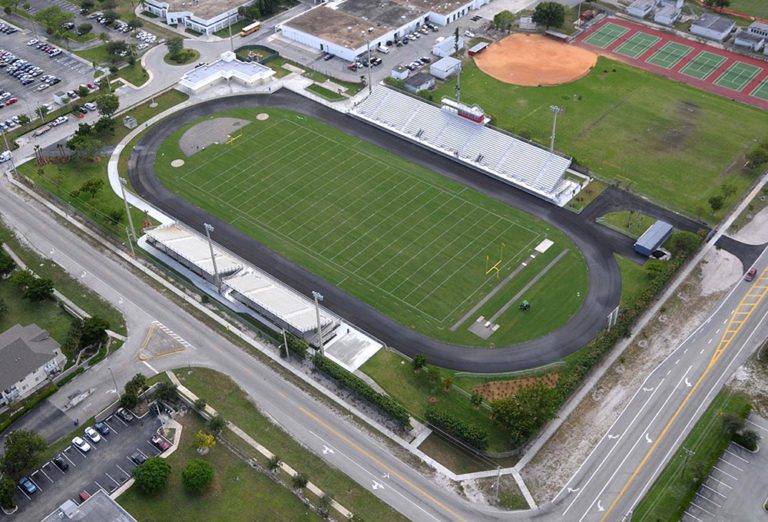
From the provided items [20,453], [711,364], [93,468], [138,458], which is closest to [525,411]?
[711,364]

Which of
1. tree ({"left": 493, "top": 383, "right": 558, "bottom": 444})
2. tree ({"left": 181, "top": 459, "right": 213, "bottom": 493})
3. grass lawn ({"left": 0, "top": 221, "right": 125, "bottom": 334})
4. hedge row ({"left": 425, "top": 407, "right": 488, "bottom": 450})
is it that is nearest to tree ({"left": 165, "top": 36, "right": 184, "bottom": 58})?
grass lawn ({"left": 0, "top": 221, "right": 125, "bottom": 334})

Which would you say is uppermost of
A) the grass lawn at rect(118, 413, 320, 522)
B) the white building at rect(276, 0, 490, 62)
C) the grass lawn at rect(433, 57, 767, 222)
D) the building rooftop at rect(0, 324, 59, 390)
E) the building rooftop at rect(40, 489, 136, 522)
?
the white building at rect(276, 0, 490, 62)

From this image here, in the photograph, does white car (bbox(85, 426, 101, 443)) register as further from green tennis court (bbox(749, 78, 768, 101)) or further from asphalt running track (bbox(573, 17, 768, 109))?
green tennis court (bbox(749, 78, 768, 101))

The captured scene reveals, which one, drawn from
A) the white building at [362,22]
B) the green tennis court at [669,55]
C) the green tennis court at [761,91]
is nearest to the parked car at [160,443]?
the white building at [362,22]

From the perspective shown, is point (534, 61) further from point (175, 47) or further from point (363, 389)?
point (363, 389)

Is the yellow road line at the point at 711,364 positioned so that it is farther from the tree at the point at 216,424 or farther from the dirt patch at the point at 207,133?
the dirt patch at the point at 207,133

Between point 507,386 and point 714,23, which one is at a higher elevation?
point 714,23

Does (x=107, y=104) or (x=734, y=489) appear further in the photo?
(x=107, y=104)
